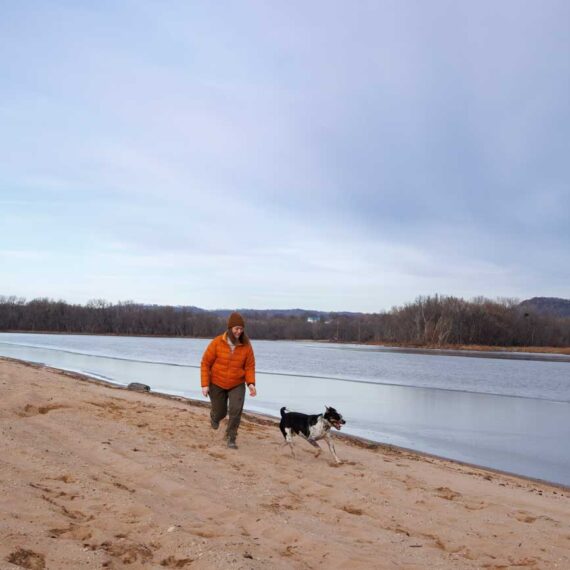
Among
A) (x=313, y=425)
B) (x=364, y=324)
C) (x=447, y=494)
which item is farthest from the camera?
(x=364, y=324)

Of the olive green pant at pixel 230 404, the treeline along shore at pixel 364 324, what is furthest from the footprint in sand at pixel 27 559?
the treeline along shore at pixel 364 324

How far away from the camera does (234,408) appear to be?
28.0ft

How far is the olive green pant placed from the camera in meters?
8.55

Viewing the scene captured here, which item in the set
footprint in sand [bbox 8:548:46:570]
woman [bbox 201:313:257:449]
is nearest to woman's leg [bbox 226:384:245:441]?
woman [bbox 201:313:257:449]

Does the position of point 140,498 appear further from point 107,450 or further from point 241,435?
point 241,435

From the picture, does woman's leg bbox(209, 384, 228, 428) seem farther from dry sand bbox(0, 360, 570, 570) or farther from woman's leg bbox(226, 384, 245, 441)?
dry sand bbox(0, 360, 570, 570)

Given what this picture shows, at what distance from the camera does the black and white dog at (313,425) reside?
8.84 meters

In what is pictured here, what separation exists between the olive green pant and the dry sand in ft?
1.22

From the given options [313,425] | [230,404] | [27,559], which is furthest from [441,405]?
[27,559]

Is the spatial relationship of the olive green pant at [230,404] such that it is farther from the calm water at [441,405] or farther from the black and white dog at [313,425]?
the calm water at [441,405]

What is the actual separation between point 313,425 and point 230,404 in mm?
1254

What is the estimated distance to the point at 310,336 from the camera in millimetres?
125438

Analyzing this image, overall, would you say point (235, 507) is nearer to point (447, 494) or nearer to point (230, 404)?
point (447, 494)

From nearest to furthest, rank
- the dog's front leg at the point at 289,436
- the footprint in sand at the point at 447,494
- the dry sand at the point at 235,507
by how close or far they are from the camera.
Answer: the dry sand at the point at 235,507 → the footprint in sand at the point at 447,494 → the dog's front leg at the point at 289,436
